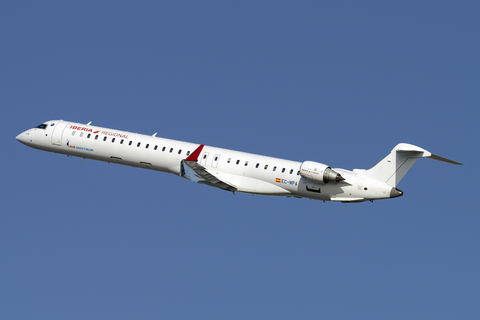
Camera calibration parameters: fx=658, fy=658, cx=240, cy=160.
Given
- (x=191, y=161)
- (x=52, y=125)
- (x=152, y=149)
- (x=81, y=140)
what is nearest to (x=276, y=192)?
(x=191, y=161)

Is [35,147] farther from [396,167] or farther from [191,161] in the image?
[396,167]

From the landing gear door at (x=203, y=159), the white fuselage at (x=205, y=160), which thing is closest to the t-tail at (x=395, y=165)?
the white fuselage at (x=205, y=160)

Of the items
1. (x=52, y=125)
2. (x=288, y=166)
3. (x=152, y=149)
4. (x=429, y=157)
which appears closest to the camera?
(x=429, y=157)

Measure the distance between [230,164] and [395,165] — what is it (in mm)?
10238

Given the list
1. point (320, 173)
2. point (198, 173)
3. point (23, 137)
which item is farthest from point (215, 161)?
point (23, 137)

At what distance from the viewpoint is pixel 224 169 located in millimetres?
42062

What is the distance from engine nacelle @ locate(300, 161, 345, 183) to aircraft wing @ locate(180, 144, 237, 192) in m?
5.01

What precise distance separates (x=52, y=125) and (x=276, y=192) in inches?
675

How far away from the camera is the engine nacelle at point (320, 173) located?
127ft

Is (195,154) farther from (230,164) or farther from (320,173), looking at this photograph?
(320,173)

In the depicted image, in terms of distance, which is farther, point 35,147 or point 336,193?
point 35,147

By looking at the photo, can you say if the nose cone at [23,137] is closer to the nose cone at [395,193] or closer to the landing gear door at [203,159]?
the landing gear door at [203,159]

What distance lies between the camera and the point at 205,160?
42.6 metres

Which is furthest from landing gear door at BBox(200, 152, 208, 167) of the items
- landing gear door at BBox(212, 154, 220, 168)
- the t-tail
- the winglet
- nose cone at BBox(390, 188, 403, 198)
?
nose cone at BBox(390, 188, 403, 198)
